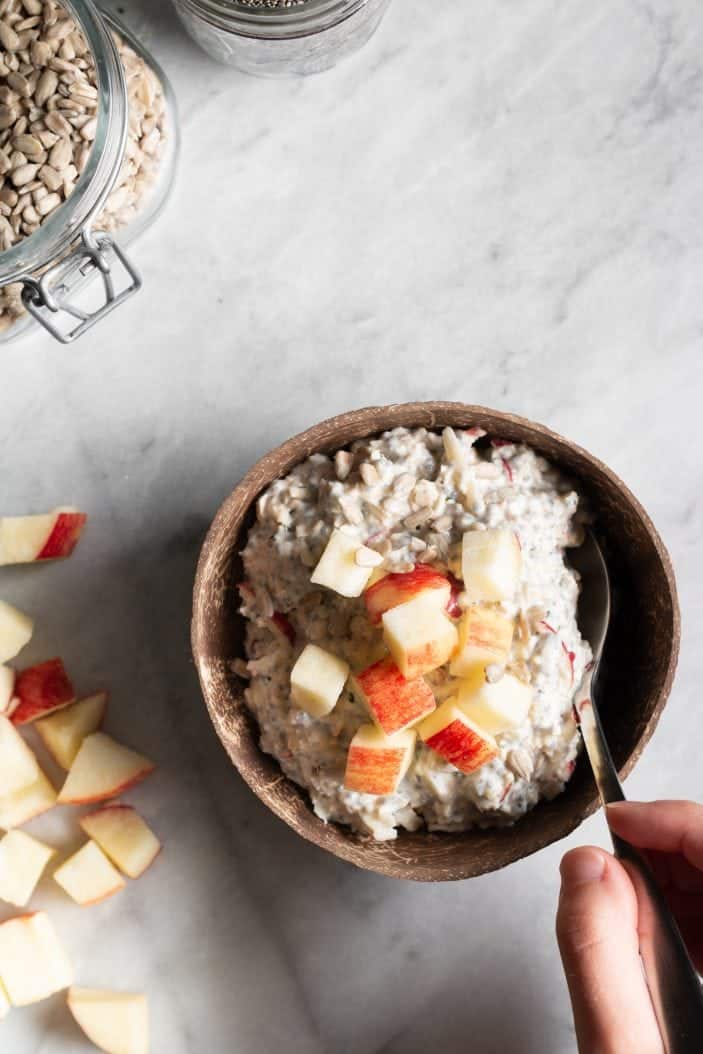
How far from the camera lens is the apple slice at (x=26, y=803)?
149cm

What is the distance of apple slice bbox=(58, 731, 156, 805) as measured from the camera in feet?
4.88

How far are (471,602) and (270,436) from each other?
455mm

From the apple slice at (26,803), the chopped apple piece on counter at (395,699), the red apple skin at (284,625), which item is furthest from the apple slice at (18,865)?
the chopped apple piece on counter at (395,699)

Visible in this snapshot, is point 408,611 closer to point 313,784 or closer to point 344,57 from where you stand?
point 313,784

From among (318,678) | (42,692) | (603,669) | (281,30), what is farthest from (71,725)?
(281,30)

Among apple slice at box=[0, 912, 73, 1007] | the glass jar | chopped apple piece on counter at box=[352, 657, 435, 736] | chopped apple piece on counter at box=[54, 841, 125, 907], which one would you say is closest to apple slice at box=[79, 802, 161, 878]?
chopped apple piece on counter at box=[54, 841, 125, 907]

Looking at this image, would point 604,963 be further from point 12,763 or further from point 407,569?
point 12,763

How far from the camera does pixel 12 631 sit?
1502mm

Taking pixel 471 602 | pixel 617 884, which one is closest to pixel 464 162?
pixel 471 602

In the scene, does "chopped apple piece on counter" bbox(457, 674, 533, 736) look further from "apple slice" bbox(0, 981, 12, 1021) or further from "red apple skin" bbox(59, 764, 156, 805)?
"apple slice" bbox(0, 981, 12, 1021)

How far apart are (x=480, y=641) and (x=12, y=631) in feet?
2.21

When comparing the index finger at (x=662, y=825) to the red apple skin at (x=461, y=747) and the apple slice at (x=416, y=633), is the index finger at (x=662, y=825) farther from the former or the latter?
the apple slice at (x=416, y=633)

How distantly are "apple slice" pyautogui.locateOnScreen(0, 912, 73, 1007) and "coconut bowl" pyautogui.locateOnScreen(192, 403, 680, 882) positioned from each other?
1.40 ft

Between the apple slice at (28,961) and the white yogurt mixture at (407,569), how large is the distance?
448 millimetres
